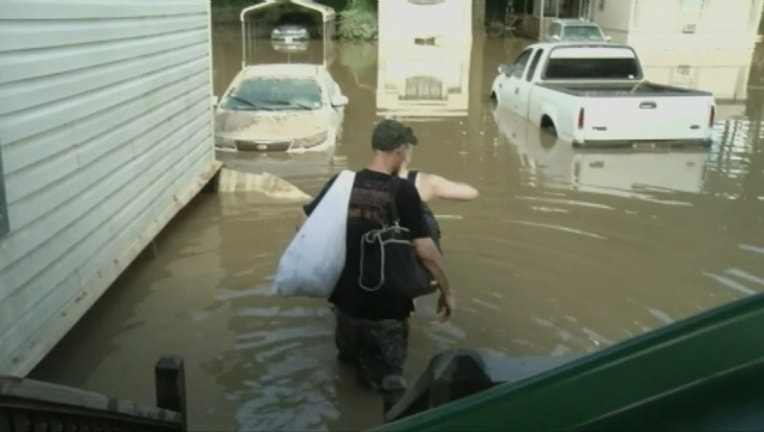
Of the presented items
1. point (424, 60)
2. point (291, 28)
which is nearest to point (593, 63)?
point (424, 60)

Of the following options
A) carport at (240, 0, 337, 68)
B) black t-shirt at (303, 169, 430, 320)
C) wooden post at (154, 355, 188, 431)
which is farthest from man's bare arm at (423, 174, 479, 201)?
carport at (240, 0, 337, 68)

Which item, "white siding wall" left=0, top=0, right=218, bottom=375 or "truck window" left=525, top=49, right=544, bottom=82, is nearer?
"white siding wall" left=0, top=0, right=218, bottom=375

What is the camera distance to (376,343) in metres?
5.14

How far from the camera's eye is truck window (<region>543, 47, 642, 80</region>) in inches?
612

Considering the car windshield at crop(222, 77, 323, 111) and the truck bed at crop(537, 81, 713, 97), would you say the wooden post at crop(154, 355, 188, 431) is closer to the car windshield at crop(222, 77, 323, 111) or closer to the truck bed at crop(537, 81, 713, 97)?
the car windshield at crop(222, 77, 323, 111)

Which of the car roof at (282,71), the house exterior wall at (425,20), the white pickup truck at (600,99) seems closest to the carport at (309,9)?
the house exterior wall at (425,20)

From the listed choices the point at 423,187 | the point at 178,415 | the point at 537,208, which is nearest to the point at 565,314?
the point at 423,187

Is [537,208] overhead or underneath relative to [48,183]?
underneath

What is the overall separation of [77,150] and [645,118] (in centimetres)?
953

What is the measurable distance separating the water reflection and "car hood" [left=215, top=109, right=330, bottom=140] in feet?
11.1

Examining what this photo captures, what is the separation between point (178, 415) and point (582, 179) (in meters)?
8.93

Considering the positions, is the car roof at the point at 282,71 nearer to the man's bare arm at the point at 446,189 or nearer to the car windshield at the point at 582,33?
the man's bare arm at the point at 446,189

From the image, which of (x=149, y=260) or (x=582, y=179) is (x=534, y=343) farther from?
(x=582, y=179)

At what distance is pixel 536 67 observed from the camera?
15.7 m
